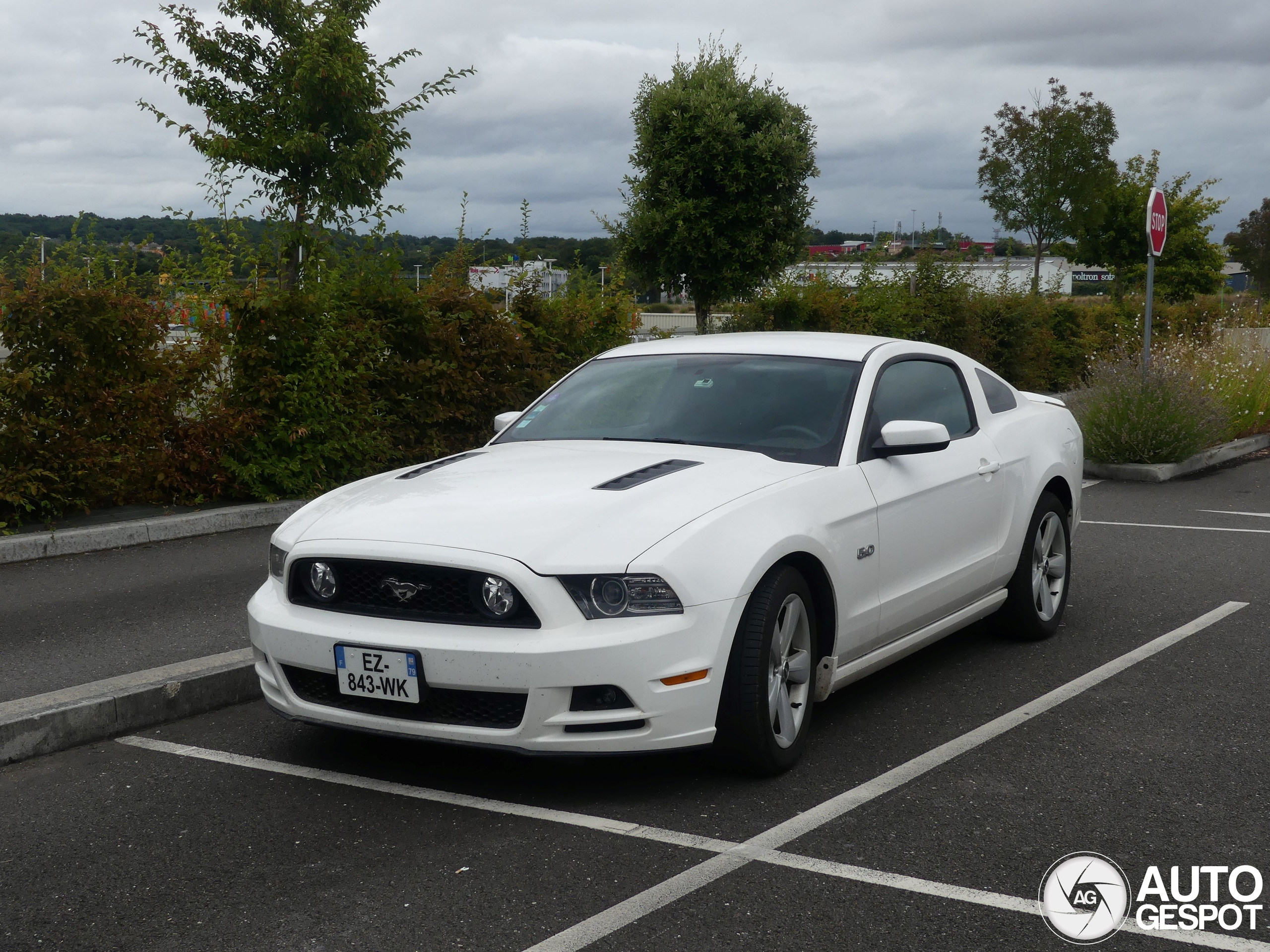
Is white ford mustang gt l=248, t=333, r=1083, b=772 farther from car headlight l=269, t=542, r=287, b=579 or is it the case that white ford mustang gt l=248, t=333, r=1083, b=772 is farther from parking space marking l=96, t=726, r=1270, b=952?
parking space marking l=96, t=726, r=1270, b=952

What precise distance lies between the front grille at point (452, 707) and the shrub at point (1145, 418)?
35.7ft

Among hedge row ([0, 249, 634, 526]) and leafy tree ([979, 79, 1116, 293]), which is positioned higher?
leafy tree ([979, 79, 1116, 293])

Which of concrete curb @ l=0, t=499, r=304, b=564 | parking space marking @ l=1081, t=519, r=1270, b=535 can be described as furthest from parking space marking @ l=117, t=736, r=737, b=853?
parking space marking @ l=1081, t=519, r=1270, b=535

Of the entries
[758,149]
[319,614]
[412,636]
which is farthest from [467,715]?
[758,149]

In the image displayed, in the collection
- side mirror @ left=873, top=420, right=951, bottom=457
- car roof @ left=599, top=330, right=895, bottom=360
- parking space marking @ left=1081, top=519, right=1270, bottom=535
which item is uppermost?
car roof @ left=599, top=330, right=895, bottom=360

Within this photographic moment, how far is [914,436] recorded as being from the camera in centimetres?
495

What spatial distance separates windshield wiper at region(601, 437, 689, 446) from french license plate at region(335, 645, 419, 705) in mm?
1573

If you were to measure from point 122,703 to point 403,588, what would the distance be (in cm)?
163

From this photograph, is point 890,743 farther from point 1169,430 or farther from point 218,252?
point 1169,430

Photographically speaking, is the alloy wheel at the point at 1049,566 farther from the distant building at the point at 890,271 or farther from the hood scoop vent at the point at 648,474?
the distant building at the point at 890,271

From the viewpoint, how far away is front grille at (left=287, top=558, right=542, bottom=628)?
13.2ft

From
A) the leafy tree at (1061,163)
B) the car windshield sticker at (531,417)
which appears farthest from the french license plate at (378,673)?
the leafy tree at (1061,163)

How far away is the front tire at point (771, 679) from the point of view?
416 cm

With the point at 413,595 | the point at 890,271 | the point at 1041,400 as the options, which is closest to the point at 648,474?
the point at 413,595
